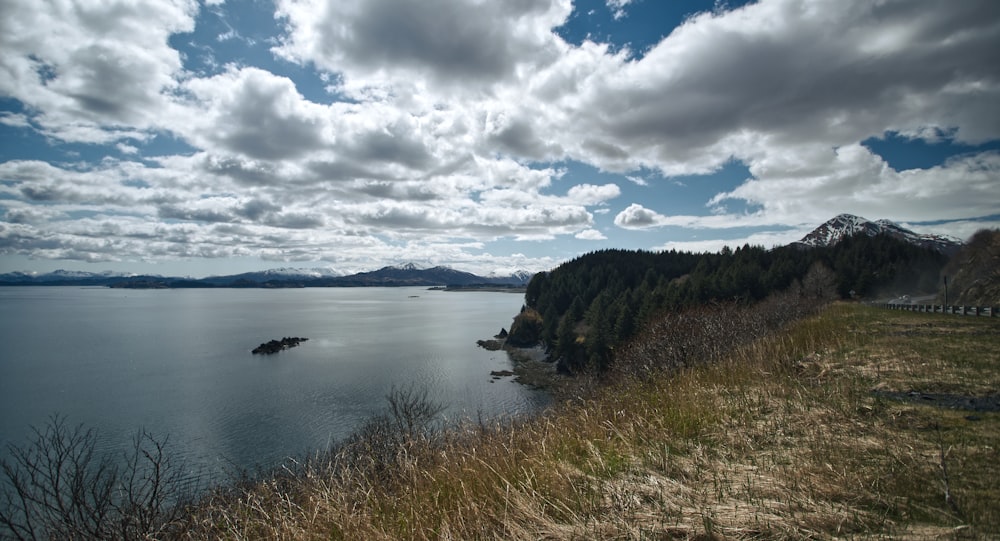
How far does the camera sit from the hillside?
3964 centimetres

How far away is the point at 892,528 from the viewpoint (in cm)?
319

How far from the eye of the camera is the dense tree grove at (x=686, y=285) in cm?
6719

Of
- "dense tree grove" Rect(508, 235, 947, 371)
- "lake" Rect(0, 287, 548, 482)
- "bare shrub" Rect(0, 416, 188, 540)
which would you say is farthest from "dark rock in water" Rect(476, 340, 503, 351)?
"bare shrub" Rect(0, 416, 188, 540)

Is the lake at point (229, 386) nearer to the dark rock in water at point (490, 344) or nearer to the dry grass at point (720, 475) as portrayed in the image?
the dark rock in water at point (490, 344)

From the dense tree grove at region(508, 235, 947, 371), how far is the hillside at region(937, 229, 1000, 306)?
14327mm

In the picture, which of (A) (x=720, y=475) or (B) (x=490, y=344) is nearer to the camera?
(A) (x=720, y=475)

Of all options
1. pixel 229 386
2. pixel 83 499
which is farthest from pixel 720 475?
pixel 229 386

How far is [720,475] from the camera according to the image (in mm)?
4434

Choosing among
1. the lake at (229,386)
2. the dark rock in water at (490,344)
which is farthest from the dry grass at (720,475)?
the dark rock in water at (490,344)

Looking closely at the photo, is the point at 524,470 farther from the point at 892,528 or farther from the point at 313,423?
the point at 313,423

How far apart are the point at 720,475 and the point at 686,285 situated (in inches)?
2938

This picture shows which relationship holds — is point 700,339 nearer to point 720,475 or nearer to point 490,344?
point 720,475

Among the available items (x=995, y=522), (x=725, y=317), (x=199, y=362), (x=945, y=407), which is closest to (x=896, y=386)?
(x=945, y=407)

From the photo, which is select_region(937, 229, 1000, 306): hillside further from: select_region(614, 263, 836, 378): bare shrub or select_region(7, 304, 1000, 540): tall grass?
select_region(7, 304, 1000, 540): tall grass
